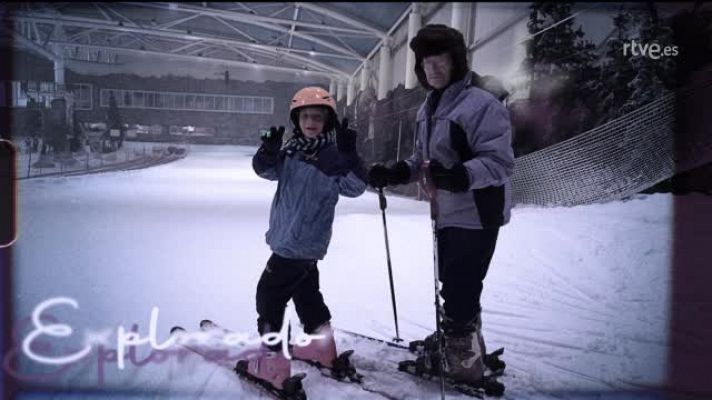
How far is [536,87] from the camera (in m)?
5.25

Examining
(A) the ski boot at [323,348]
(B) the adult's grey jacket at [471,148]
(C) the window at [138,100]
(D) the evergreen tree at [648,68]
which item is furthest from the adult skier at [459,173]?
(C) the window at [138,100]

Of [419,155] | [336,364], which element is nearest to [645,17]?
[419,155]

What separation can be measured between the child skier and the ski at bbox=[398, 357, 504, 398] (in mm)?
569

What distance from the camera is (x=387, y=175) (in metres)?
1.73

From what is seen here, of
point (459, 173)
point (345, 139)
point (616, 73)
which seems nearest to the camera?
point (459, 173)

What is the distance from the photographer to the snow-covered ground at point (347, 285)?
1797 mm

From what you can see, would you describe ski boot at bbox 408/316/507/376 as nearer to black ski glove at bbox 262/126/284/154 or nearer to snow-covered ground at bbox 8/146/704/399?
snow-covered ground at bbox 8/146/704/399

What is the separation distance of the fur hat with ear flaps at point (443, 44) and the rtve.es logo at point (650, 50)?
3.57 metres

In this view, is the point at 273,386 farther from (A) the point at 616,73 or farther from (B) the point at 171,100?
(A) the point at 616,73

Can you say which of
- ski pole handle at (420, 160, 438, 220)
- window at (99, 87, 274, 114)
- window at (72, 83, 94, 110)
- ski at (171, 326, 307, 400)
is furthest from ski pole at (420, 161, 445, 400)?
window at (72, 83, 94, 110)

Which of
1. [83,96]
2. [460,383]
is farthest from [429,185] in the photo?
[83,96]

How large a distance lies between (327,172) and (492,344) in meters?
1.40

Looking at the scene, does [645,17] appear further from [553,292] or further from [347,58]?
[347,58]

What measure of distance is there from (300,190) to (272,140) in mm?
225
